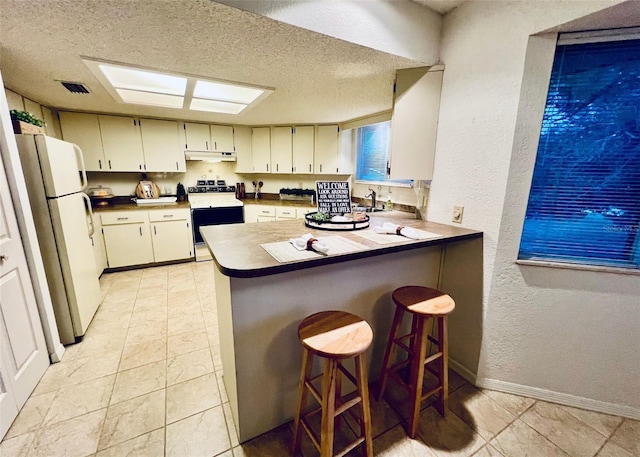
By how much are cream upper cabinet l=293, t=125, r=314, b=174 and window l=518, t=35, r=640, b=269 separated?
3.08 metres

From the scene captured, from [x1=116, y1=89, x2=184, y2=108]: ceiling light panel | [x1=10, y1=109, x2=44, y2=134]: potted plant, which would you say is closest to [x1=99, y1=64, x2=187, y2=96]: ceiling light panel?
[x1=116, y1=89, x2=184, y2=108]: ceiling light panel

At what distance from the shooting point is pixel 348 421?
4.79 feet

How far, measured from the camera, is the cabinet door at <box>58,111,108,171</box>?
3230 millimetres

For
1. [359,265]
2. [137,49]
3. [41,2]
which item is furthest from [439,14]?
[41,2]

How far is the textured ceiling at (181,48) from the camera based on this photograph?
4.10 feet

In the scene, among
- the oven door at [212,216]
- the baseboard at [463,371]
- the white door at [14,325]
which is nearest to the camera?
the white door at [14,325]

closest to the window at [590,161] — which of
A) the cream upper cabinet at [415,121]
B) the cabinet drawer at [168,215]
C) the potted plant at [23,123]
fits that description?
the cream upper cabinet at [415,121]

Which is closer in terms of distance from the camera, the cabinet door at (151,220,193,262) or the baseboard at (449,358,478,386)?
the baseboard at (449,358,478,386)

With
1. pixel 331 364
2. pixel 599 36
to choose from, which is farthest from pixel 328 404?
pixel 599 36

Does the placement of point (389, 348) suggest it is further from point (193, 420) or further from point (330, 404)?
point (193, 420)

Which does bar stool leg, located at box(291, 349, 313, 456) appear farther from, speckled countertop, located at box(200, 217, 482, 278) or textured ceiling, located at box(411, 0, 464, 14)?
textured ceiling, located at box(411, 0, 464, 14)

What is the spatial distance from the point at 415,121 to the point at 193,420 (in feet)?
7.79

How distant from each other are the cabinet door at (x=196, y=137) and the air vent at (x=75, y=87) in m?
1.41

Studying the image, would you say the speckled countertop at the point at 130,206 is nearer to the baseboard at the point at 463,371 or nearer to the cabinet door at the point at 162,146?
the cabinet door at the point at 162,146
